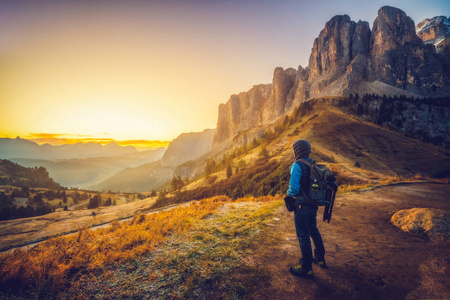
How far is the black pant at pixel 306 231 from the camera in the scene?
14.5 feet

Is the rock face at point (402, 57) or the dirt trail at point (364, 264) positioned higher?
the rock face at point (402, 57)

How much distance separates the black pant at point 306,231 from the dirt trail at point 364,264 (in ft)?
1.49

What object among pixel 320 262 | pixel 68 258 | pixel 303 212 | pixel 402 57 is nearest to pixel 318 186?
pixel 303 212

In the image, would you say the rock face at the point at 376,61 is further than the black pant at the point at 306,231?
Yes

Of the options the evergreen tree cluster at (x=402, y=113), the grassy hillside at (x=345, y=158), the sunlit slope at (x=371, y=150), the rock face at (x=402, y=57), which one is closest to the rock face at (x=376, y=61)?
the rock face at (x=402, y=57)

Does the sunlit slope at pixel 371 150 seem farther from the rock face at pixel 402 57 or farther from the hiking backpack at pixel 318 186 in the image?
the rock face at pixel 402 57

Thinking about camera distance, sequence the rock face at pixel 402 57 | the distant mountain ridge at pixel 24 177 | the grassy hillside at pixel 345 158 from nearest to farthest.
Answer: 1. the grassy hillside at pixel 345 158
2. the rock face at pixel 402 57
3. the distant mountain ridge at pixel 24 177

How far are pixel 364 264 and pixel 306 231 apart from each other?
1917 mm

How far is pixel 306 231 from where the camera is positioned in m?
4.66

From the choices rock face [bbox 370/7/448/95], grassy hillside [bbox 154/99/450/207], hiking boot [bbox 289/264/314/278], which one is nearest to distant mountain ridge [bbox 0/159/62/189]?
grassy hillside [bbox 154/99/450/207]

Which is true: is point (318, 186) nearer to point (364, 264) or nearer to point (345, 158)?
point (364, 264)

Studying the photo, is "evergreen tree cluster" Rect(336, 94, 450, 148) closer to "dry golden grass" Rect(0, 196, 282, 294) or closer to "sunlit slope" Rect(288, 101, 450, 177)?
"sunlit slope" Rect(288, 101, 450, 177)

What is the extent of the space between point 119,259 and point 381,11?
199m

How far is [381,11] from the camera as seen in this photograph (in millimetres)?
129375
